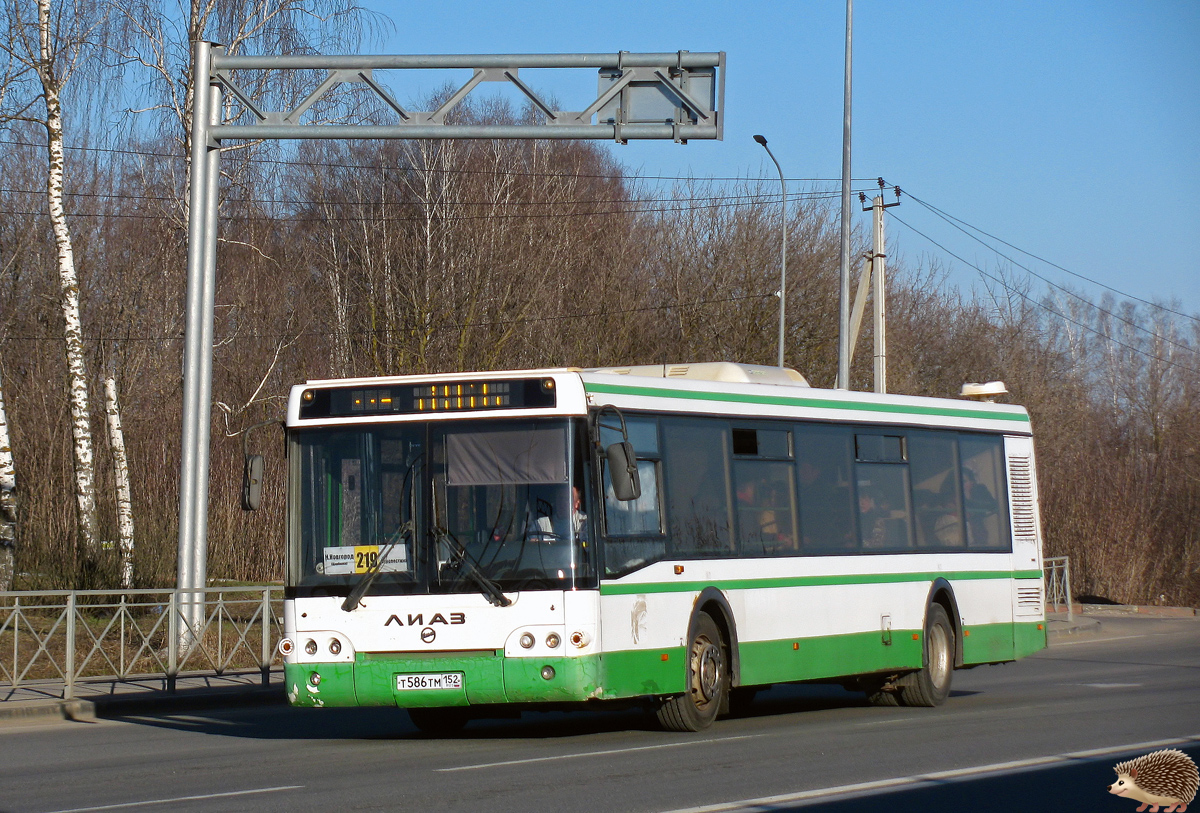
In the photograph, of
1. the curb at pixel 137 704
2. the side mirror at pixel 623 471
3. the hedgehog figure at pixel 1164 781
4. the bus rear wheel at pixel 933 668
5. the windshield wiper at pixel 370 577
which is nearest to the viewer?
the hedgehog figure at pixel 1164 781

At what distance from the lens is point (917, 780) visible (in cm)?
923

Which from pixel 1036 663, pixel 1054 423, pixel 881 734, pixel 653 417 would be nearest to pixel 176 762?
pixel 653 417

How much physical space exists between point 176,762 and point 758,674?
4.68m

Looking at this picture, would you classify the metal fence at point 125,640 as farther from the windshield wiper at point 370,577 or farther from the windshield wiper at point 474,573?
the windshield wiper at point 474,573

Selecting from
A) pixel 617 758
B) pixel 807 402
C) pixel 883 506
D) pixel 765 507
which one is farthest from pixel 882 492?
pixel 617 758

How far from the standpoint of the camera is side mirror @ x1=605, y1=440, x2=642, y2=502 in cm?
1060

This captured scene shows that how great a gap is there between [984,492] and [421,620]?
712 centimetres

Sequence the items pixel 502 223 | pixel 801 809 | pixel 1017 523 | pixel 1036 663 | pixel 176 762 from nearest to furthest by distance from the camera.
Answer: pixel 801 809
pixel 176 762
pixel 1017 523
pixel 1036 663
pixel 502 223

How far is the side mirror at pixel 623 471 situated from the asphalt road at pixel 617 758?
1.82m

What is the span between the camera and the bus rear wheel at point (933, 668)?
1473 cm

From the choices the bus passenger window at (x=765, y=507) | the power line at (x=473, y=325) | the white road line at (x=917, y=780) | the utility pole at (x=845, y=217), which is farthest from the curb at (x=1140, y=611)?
the white road line at (x=917, y=780)

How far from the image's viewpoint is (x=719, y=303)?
41.5 metres

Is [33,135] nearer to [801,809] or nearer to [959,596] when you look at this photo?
[959,596]

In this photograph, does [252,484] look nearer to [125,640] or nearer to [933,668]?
[125,640]
